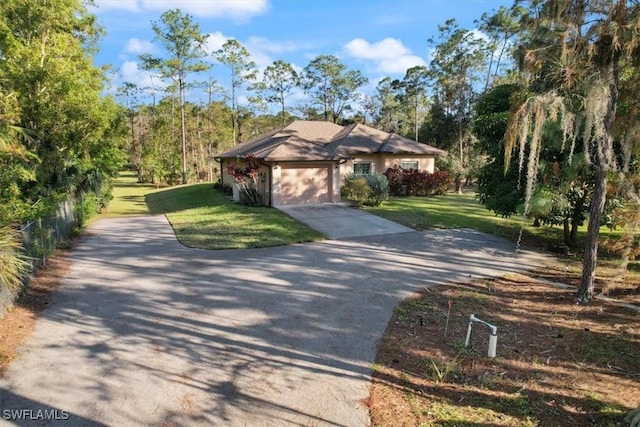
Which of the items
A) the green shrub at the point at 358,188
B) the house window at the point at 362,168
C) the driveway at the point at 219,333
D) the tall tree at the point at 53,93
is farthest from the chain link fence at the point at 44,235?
the house window at the point at 362,168

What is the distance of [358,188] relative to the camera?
652 inches

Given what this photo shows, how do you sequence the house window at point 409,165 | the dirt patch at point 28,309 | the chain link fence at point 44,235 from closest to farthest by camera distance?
the dirt patch at point 28,309 < the chain link fence at point 44,235 < the house window at point 409,165

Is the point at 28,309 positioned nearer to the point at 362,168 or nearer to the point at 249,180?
the point at 249,180

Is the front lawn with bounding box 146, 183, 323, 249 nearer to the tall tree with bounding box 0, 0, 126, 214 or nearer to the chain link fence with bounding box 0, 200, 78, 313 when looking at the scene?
the chain link fence with bounding box 0, 200, 78, 313

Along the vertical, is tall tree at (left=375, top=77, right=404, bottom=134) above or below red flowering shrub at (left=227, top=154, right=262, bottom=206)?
above

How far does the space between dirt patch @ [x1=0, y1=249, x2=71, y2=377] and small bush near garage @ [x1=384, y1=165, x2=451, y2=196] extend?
1553 cm

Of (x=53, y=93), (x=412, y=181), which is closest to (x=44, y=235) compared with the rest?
(x=53, y=93)

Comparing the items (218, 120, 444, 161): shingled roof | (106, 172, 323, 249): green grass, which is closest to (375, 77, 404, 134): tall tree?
(218, 120, 444, 161): shingled roof

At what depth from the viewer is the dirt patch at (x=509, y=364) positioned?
12.8ft

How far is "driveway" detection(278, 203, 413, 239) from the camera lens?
1220 cm

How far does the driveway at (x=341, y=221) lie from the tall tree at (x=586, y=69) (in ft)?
20.4

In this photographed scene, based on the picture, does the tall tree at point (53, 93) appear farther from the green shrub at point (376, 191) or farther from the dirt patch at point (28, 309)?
the green shrub at point (376, 191)

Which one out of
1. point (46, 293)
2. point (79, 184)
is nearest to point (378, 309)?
point (46, 293)

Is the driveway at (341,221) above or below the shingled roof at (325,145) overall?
below
